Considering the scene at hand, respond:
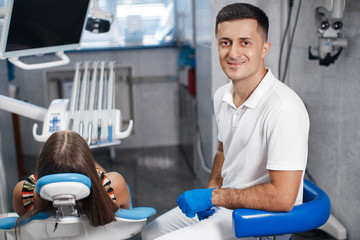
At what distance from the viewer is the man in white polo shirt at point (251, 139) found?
4.05ft

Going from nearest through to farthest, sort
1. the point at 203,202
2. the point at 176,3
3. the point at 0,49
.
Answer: the point at 203,202
the point at 0,49
the point at 176,3

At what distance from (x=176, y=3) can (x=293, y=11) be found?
178cm

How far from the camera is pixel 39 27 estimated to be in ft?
5.47

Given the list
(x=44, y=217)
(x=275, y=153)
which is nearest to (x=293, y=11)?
(x=275, y=153)

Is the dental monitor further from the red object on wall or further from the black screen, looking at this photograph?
the red object on wall

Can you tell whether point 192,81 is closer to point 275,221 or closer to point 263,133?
point 263,133

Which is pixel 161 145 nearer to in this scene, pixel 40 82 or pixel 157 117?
pixel 157 117

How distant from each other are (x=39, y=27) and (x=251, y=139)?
39.0 inches

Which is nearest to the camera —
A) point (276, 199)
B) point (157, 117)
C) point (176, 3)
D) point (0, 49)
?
point (276, 199)

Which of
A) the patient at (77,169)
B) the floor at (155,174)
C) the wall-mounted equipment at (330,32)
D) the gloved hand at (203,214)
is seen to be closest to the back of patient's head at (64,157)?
the patient at (77,169)

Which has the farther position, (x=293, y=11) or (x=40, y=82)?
(x=40, y=82)

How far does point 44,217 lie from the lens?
1.25 meters

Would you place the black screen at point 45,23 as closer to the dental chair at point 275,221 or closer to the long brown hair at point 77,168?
the long brown hair at point 77,168

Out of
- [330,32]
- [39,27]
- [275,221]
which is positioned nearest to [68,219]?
[275,221]
